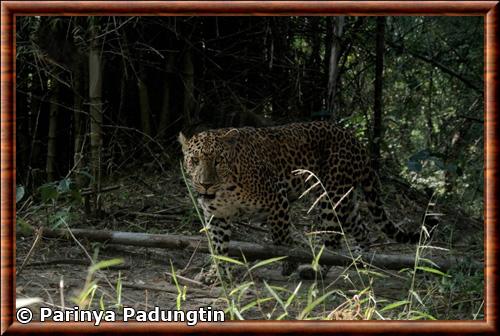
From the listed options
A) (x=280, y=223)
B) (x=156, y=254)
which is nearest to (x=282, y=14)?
(x=280, y=223)

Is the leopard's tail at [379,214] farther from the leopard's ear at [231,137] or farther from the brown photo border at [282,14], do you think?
the brown photo border at [282,14]

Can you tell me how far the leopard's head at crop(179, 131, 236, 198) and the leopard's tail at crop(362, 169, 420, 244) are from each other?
5.07 ft

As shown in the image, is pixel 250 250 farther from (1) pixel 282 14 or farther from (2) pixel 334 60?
(2) pixel 334 60

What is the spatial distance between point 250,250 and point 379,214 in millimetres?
1486

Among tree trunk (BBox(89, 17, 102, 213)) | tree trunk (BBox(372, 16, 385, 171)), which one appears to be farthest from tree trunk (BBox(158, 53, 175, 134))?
tree trunk (BBox(372, 16, 385, 171))

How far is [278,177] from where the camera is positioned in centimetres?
669

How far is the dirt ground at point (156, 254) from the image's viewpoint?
558 cm

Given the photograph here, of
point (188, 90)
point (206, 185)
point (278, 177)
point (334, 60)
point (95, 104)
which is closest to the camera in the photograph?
point (206, 185)

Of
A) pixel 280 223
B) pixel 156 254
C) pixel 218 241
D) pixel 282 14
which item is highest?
pixel 282 14

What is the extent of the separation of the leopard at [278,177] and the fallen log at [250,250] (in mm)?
202

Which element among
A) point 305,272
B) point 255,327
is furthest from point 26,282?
point 255,327

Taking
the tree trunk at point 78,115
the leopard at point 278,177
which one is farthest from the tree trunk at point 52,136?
the leopard at point 278,177
